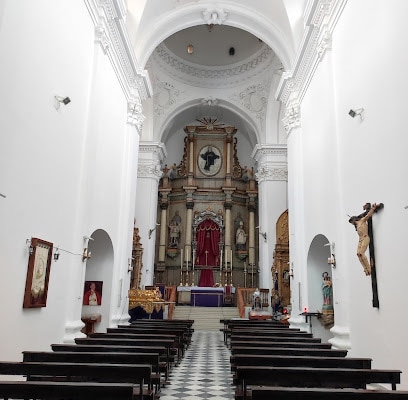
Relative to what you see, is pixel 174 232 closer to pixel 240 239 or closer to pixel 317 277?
pixel 240 239

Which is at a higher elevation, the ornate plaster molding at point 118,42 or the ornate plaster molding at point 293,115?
the ornate plaster molding at point 118,42

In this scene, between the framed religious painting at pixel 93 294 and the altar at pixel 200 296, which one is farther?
the altar at pixel 200 296

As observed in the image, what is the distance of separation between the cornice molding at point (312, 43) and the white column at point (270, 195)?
613 centimetres

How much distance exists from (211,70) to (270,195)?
6.44 m

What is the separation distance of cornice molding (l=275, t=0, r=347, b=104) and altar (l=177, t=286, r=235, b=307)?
8.97 metres

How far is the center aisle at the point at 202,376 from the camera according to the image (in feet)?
17.9

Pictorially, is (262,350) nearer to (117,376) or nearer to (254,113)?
(117,376)

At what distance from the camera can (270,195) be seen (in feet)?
56.6

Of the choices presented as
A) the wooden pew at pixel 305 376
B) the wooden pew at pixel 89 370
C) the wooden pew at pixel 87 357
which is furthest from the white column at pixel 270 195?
the wooden pew at pixel 89 370

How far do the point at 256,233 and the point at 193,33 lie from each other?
9.51m

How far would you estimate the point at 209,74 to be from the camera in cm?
1922

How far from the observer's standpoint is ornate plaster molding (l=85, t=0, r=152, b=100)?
26.6 ft

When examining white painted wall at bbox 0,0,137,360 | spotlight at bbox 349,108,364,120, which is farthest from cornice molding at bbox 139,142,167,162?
spotlight at bbox 349,108,364,120

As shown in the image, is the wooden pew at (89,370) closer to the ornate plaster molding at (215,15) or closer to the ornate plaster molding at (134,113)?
the ornate plaster molding at (134,113)
